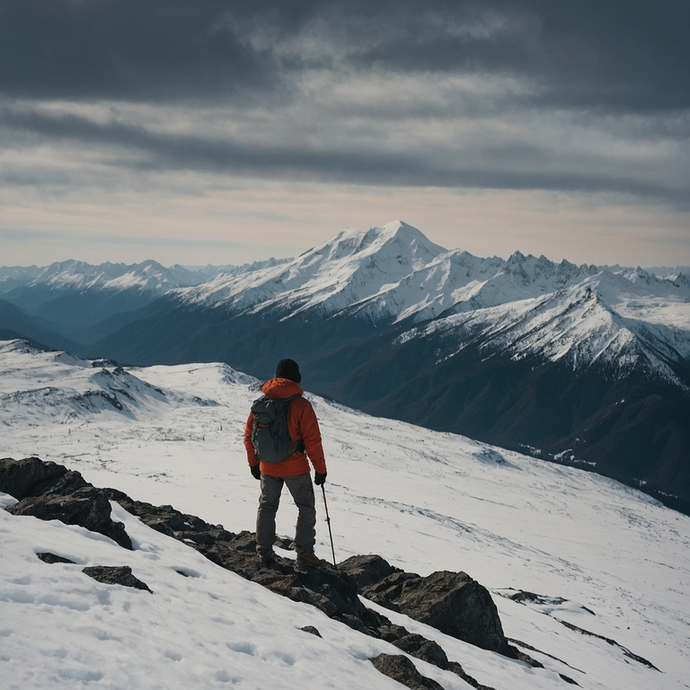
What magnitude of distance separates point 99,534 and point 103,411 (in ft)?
Result: 302

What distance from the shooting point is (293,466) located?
35.7 ft

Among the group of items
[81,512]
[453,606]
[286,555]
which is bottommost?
[286,555]

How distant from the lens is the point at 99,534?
10.3 metres

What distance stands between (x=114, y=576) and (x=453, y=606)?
835cm

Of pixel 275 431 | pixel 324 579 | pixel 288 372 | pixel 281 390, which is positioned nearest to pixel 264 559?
pixel 324 579

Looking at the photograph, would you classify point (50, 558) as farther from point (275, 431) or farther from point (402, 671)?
point (402, 671)

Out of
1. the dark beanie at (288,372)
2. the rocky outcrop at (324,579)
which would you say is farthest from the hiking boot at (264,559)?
the dark beanie at (288,372)

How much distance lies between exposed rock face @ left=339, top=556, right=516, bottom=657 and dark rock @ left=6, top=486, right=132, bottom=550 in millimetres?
6771

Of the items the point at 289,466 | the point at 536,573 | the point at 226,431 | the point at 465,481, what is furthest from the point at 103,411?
the point at 289,466

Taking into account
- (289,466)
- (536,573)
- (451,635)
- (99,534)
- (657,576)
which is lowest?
(657,576)

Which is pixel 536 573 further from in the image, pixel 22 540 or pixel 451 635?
pixel 22 540

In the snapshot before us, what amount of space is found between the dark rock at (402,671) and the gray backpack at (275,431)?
406cm

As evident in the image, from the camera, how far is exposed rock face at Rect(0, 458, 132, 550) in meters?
10.6

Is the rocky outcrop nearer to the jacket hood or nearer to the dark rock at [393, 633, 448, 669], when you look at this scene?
the dark rock at [393, 633, 448, 669]
